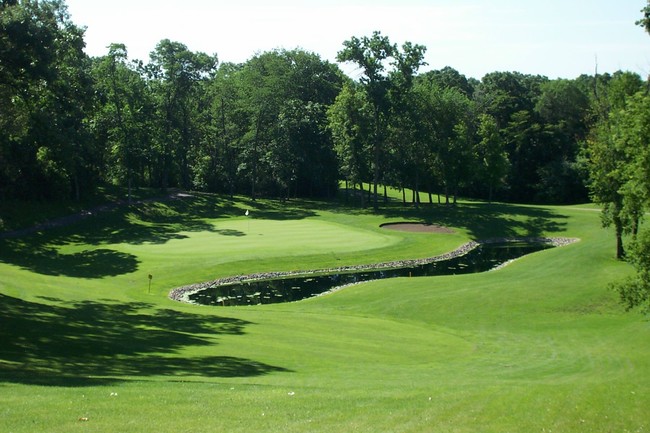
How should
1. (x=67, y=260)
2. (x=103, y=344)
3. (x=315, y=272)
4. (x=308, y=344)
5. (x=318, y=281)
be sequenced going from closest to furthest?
(x=103, y=344), (x=308, y=344), (x=318, y=281), (x=67, y=260), (x=315, y=272)

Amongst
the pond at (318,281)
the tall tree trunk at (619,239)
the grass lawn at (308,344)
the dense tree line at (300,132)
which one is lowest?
the pond at (318,281)

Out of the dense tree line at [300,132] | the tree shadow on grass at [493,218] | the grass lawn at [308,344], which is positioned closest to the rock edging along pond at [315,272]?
the grass lawn at [308,344]

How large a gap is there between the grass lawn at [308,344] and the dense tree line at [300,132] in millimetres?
16952

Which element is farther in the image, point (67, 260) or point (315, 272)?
point (315, 272)

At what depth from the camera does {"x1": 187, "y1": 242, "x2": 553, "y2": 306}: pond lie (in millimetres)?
41188

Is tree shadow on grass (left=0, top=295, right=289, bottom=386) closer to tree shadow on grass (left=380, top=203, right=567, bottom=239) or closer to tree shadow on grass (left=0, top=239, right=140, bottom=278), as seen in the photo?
tree shadow on grass (left=0, top=239, right=140, bottom=278)

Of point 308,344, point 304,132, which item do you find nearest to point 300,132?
point 304,132

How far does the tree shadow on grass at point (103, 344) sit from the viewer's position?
17.4 m

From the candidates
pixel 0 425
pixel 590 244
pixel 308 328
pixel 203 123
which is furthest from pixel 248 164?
pixel 0 425

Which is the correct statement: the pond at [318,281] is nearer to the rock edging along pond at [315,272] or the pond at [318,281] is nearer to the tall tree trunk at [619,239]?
the rock edging along pond at [315,272]

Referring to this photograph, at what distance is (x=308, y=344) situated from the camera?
933 inches

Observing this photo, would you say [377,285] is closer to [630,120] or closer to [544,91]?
[630,120]

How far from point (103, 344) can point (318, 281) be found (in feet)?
85.6

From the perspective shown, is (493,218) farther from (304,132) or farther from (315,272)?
(315,272)
